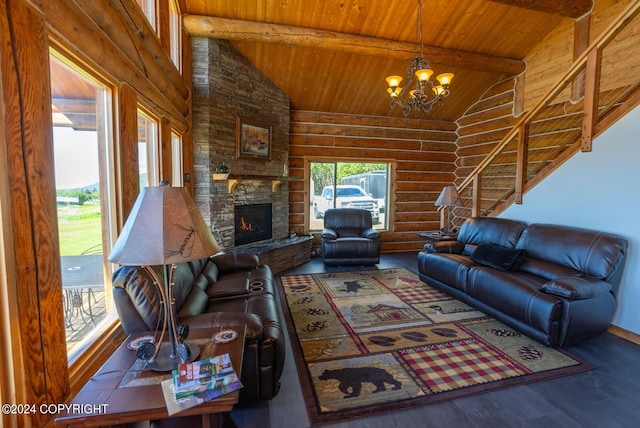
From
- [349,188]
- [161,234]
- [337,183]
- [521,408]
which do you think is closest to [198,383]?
[161,234]

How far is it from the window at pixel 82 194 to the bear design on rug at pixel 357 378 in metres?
1.67

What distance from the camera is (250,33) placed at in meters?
4.16

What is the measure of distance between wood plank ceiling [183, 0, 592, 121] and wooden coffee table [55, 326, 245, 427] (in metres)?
4.14

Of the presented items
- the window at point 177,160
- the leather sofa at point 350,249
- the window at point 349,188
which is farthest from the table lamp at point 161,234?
the window at point 349,188

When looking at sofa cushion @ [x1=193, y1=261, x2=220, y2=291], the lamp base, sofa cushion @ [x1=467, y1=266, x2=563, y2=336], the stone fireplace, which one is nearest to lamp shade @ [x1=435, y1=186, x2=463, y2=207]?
sofa cushion @ [x1=467, y1=266, x2=563, y2=336]

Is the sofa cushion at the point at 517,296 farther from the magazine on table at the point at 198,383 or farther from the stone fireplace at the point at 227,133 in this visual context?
the stone fireplace at the point at 227,133

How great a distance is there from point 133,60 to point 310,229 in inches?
184

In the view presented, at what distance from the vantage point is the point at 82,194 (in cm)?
179

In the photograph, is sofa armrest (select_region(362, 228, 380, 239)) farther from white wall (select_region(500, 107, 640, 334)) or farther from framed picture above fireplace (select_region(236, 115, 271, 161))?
white wall (select_region(500, 107, 640, 334))

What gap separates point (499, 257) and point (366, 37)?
371 centimetres

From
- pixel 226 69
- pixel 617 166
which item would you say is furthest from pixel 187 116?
pixel 617 166

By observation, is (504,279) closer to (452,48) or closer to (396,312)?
(396,312)

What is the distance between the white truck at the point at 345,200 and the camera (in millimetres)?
6562

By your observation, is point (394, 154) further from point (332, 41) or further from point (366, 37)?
point (332, 41)
